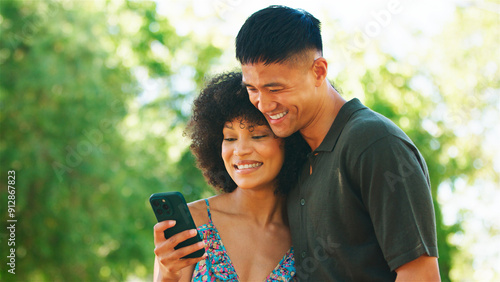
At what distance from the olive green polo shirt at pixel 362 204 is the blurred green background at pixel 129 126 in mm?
6201

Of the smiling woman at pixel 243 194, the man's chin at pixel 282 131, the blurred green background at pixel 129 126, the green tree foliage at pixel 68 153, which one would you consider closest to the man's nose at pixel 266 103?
the man's chin at pixel 282 131

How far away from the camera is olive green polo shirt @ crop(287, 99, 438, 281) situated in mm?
1909

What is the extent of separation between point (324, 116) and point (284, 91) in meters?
0.24

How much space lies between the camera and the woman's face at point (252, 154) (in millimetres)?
2686

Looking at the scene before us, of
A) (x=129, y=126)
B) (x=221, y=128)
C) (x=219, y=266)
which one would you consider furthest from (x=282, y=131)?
(x=129, y=126)

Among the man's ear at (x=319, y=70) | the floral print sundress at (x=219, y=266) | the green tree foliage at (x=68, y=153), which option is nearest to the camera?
the man's ear at (x=319, y=70)

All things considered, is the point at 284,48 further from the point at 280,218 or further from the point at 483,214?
the point at 483,214

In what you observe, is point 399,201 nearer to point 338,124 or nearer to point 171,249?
point 338,124

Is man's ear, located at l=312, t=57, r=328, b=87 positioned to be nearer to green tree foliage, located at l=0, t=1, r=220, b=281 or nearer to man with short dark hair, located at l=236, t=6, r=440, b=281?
man with short dark hair, located at l=236, t=6, r=440, b=281

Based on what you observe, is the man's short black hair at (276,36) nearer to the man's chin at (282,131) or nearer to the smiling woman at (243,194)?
the man's chin at (282,131)

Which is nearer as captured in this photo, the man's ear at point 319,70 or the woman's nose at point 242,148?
the man's ear at point 319,70

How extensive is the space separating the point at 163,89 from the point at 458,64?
6625 mm

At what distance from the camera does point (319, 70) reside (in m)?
2.39

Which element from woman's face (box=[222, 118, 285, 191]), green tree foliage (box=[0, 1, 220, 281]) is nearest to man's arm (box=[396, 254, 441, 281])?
woman's face (box=[222, 118, 285, 191])
